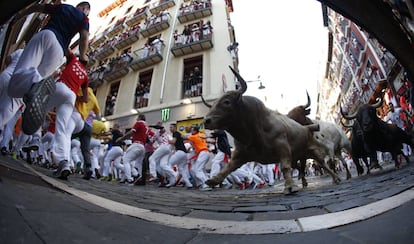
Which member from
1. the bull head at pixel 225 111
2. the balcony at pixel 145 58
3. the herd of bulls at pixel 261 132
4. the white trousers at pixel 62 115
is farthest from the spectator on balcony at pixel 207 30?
the white trousers at pixel 62 115

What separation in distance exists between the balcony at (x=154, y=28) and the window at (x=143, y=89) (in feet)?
11.0

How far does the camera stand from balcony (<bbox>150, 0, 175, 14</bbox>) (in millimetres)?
16325

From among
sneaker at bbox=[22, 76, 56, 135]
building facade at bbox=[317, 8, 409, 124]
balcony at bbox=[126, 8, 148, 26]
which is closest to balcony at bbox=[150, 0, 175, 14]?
balcony at bbox=[126, 8, 148, 26]

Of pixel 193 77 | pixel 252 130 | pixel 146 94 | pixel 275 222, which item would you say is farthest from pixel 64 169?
pixel 193 77

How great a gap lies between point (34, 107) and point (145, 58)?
8.92 meters

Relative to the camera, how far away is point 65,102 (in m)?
2.68

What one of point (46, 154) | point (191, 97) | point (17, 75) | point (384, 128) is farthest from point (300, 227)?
point (191, 97)

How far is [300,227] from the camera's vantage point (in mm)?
1123

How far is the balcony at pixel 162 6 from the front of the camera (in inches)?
643

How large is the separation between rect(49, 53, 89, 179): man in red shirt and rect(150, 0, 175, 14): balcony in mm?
15060

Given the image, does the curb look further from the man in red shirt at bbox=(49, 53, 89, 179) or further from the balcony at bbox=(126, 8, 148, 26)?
the balcony at bbox=(126, 8, 148, 26)

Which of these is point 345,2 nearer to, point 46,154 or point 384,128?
point 384,128

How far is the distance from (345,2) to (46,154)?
8.29 m

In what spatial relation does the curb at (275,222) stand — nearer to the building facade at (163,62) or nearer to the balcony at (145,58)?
the building facade at (163,62)
